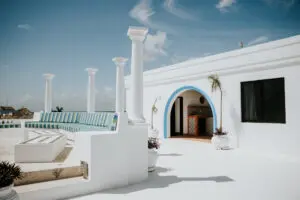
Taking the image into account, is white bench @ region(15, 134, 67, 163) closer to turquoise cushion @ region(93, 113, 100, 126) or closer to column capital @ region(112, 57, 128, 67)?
turquoise cushion @ region(93, 113, 100, 126)

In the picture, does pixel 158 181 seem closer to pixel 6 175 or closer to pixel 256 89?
pixel 6 175

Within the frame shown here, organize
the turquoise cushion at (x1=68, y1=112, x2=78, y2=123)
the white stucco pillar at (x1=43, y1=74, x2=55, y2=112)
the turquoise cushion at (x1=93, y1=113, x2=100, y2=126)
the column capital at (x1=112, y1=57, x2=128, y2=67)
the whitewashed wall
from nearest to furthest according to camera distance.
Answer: the whitewashed wall < the turquoise cushion at (x1=93, y1=113, x2=100, y2=126) < the column capital at (x1=112, y1=57, x2=128, y2=67) < the turquoise cushion at (x1=68, y1=112, x2=78, y2=123) < the white stucco pillar at (x1=43, y1=74, x2=55, y2=112)

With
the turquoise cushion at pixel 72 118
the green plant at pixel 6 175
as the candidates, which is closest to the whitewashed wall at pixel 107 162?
the green plant at pixel 6 175

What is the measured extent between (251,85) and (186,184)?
537cm

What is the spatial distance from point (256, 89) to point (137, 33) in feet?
16.8


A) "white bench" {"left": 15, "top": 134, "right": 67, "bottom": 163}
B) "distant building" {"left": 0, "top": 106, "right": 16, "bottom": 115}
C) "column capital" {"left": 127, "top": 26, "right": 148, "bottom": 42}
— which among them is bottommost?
"white bench" {"left": 15, "top": 134, "right": 67, "bottom": 163}

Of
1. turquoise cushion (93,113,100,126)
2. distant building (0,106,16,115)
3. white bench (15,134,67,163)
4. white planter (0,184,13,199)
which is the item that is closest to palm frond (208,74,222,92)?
turquoise cushion (93,113,100,126)

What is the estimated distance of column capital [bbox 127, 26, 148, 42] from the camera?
5.27m

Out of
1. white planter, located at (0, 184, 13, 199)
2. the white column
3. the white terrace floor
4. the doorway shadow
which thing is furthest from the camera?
the white column

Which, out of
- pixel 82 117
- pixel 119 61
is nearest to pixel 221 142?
pixel 119 61

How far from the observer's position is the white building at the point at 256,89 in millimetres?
7277

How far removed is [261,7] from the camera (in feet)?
59.9

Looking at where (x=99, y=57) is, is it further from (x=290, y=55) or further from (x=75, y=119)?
(x=290, y=55)

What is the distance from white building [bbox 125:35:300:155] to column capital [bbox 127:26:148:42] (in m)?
4.76
